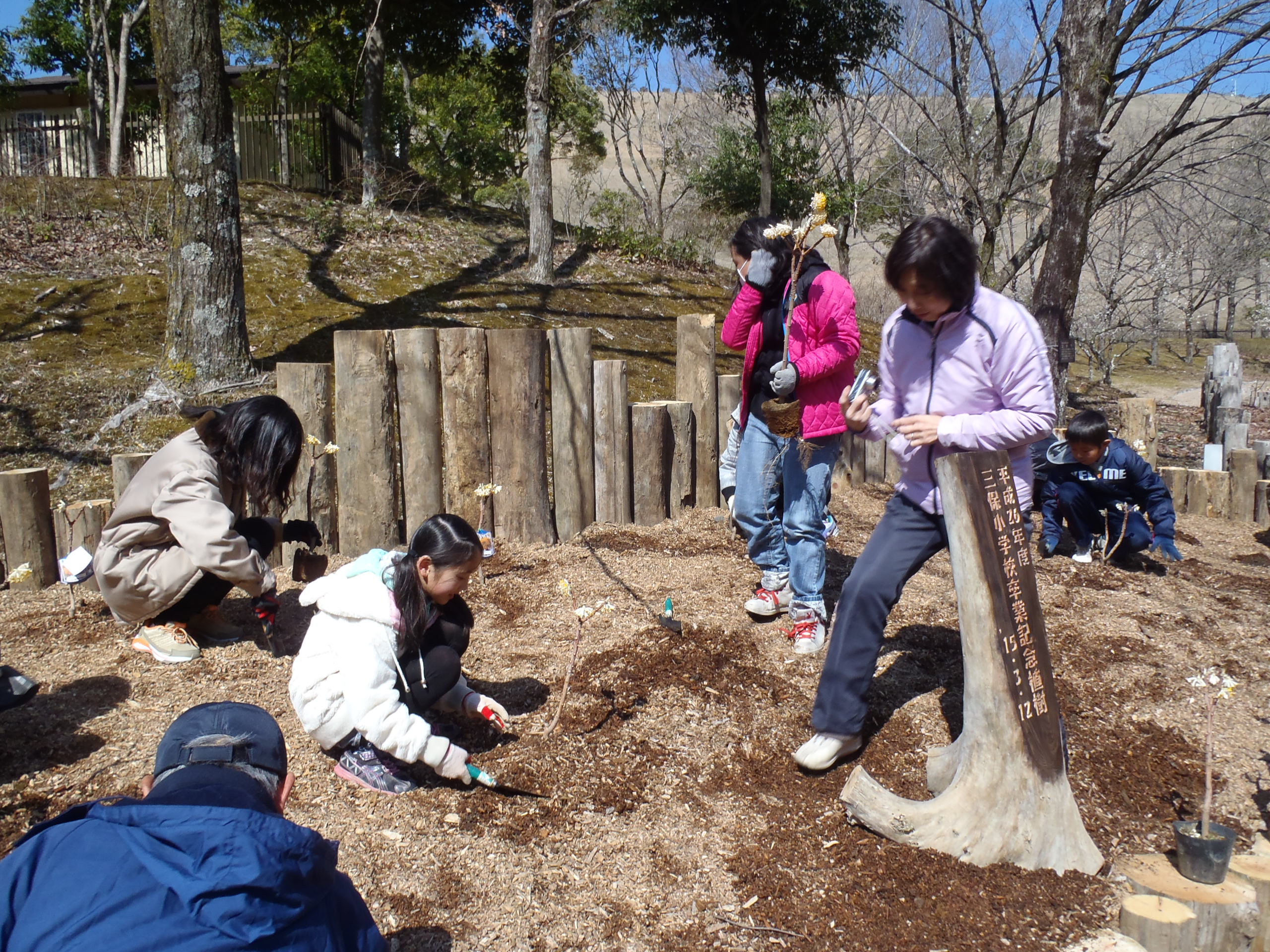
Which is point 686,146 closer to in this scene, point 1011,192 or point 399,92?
point 399,92

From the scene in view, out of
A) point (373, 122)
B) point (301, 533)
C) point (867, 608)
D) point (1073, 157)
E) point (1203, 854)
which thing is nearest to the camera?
point (1203, 854)

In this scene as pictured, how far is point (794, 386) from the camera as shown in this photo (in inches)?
131

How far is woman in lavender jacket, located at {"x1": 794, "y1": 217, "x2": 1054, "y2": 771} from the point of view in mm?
2510

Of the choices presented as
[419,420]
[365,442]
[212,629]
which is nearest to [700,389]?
[419,420]

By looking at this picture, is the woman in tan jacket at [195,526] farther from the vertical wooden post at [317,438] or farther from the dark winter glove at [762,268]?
the dark winter glove at [762,268]

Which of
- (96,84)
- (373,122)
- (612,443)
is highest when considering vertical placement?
(96,84)

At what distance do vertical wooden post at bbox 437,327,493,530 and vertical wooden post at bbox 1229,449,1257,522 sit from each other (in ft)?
17.6

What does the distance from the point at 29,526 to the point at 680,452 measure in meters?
3.23

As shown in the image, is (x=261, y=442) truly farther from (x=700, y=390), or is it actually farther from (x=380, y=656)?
(x=700, y=390)

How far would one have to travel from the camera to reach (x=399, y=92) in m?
20.7

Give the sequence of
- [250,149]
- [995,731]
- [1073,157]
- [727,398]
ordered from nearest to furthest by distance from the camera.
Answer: [995,731] → [727,398] → [1073,157] → [250,149]

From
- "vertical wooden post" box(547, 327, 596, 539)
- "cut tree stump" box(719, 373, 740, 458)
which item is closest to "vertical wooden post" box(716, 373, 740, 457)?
"cut tree stump" box(719, 373, 740, 458)

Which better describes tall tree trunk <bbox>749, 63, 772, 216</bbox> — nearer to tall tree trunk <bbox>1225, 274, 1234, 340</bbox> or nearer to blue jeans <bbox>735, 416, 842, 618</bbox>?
blue jeans <bbox>735, 416, 842, 618</bbox>

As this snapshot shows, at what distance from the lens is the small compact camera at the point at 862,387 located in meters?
2.71
